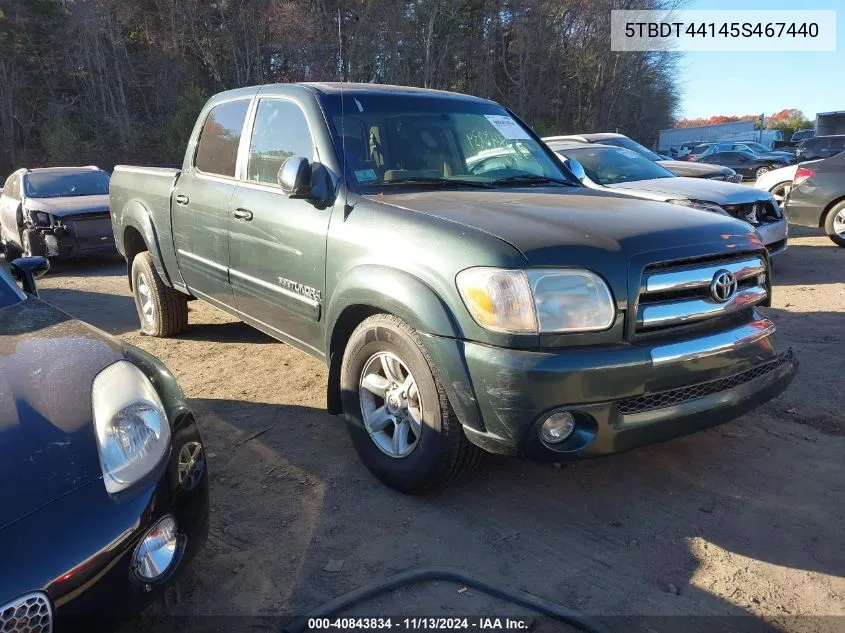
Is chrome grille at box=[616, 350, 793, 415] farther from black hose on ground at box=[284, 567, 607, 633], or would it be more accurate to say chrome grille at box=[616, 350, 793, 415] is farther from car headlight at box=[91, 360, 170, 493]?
car headlight at box=[91, 360, 170, 493]

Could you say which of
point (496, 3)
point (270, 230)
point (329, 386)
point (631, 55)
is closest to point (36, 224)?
point (270, 230)

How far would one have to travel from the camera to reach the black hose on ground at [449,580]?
2256 mm

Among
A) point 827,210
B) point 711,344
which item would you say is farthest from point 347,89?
point 827,210

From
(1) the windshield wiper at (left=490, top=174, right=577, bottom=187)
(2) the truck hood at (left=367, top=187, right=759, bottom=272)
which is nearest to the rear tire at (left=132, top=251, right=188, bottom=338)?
(2) the truck hood at (left=367, top=187, right=759, bottom=272)

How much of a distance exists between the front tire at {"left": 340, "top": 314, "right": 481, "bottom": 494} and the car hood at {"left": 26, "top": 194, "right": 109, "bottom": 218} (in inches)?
318

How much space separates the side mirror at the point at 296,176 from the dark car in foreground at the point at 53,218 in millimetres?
7320

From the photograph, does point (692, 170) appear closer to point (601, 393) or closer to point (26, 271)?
point (601, 393)

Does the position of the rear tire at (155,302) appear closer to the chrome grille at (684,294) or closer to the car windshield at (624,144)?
the chrome grille at (684,294)

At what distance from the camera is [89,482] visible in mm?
1865

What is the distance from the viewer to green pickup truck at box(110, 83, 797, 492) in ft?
8.15

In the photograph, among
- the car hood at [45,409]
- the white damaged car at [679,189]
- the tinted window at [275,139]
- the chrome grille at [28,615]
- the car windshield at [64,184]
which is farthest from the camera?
the car windshield at [64,184]

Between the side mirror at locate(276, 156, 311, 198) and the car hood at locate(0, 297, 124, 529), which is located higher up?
the side mirror at locate(276, 156, 311, 198)

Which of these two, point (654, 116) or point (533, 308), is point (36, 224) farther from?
point (654, 116)

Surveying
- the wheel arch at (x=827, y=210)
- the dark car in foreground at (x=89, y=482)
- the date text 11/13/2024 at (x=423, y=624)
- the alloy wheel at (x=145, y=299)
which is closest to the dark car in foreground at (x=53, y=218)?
the alloy wheel at (x=145, y=299)
